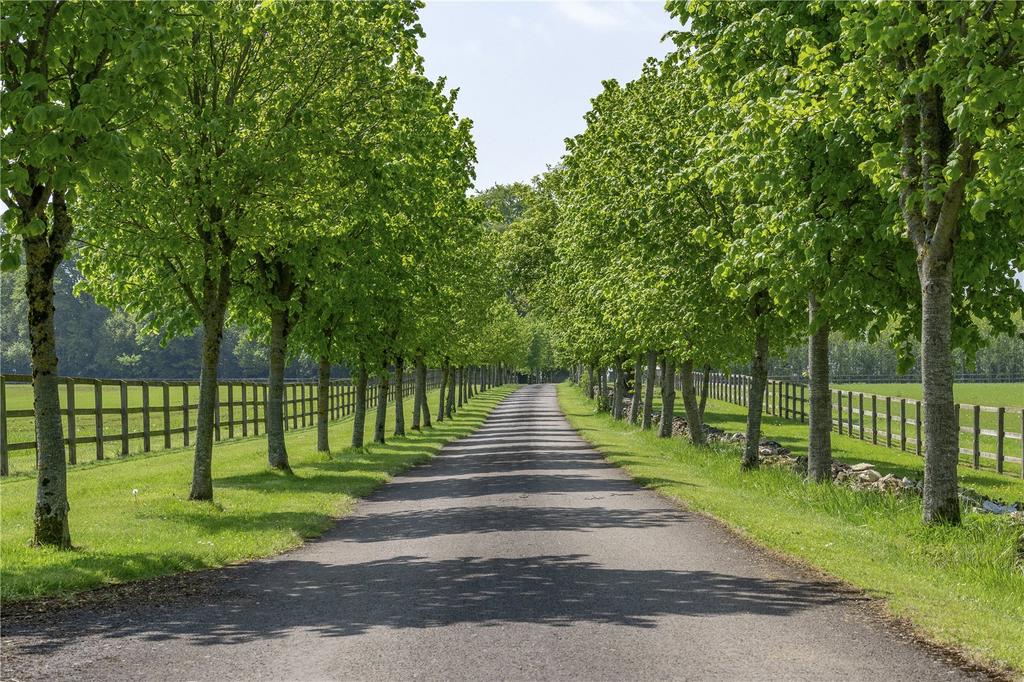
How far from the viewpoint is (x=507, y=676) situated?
6.45m

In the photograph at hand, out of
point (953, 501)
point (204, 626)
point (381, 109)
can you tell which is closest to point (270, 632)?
point (204, 626)

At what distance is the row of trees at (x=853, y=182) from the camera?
10586 mm

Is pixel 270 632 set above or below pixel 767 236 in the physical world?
below

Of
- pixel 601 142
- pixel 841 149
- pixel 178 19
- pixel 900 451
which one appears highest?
pixel 601 142

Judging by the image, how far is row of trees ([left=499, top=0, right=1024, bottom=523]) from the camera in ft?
34.7

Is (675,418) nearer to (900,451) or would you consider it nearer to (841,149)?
(900,451)

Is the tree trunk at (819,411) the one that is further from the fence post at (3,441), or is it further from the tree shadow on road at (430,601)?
the fence post at (3,441)

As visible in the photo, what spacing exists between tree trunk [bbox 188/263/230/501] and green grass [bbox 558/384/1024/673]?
8.16 meters

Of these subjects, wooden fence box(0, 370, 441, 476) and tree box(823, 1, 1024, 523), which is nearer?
tree box(823, 1, 1024, 523)

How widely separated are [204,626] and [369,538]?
519cm

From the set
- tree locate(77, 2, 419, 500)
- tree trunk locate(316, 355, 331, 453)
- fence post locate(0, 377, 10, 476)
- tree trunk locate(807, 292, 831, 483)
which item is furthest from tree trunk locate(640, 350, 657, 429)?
fence post locate(0, 377, 10, 476)

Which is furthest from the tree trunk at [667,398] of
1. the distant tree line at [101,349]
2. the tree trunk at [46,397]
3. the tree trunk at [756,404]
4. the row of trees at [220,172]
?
the distant tree line at [101,349]

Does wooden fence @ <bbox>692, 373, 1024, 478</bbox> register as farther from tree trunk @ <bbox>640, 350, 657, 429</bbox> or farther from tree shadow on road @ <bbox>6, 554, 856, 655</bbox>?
tree shadow on road @ <bbox>6, 554, 856, 655</bbox>

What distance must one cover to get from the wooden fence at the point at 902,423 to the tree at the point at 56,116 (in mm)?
16559
